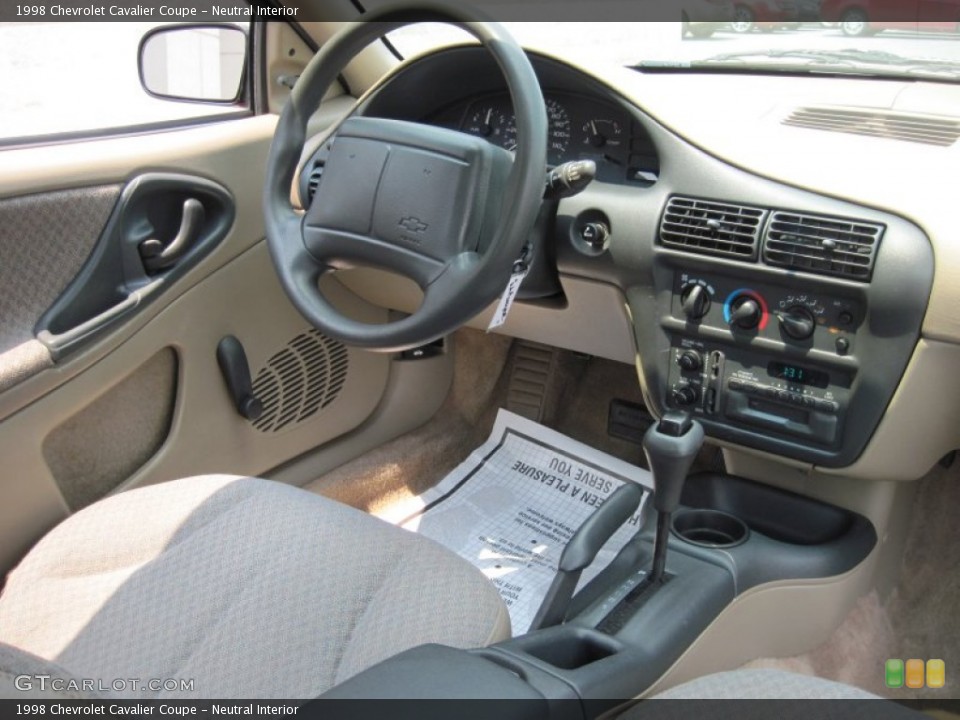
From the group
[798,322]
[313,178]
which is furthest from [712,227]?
[313,178]

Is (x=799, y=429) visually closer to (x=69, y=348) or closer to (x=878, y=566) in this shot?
(x=878, y=566)

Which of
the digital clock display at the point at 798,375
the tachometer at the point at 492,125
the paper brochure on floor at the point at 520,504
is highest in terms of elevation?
the tachometer at the point at 492,125

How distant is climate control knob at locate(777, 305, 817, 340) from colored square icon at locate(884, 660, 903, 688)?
63 cm

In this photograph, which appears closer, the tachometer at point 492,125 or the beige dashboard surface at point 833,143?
the beige dashboard surface at point 833,143

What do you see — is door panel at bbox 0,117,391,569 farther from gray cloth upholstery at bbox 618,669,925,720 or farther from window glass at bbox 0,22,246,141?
gray cloth upholstery at bbox 618,669,925,720

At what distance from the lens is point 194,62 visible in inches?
68.8

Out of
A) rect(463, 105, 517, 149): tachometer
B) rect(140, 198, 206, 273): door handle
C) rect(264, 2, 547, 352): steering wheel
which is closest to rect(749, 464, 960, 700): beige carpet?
rect(264, 2, 547, 352): steering wheel

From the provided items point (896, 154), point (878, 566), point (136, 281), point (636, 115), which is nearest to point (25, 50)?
point (136, 281)

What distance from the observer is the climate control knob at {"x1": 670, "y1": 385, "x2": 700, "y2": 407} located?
1385 mm

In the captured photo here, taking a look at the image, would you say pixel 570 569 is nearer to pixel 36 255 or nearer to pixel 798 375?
pixel 798 375

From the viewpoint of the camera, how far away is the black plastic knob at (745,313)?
4.16 ft

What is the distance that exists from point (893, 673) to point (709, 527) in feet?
1.27

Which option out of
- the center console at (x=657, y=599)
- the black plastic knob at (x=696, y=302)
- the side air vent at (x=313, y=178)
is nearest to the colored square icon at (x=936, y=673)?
the center console at (x=657, y=599)

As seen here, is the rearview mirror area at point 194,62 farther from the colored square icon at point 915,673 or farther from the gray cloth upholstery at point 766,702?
the colored square icon at point 915,673
